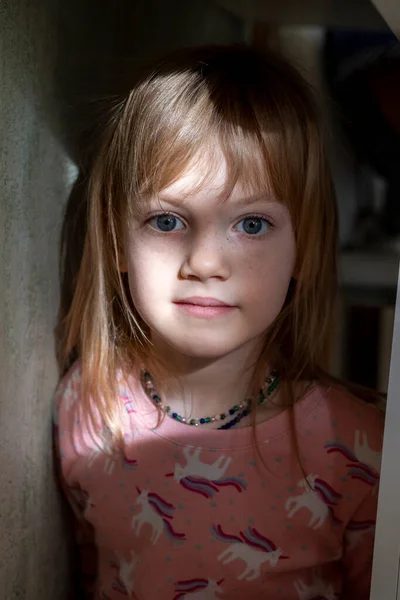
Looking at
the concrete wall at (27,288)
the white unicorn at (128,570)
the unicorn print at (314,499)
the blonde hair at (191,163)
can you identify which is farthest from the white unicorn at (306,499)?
the concrete wall at (27,288)

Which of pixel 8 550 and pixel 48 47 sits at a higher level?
pixel 48 47

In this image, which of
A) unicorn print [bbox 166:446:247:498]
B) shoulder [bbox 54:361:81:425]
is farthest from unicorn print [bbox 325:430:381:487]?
shoulder [bbox 54:361:81:425]

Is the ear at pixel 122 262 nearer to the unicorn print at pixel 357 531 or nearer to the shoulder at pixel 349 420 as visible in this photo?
the shoulder at pixel 349 420

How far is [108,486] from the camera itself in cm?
94

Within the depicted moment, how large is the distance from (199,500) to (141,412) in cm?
13

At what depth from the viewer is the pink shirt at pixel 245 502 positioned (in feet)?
2.91

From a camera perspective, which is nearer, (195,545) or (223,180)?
(223,180)

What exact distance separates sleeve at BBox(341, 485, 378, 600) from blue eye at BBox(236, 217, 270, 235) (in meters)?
0.33

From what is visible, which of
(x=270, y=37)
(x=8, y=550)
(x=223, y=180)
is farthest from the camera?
(x=270, y=37)

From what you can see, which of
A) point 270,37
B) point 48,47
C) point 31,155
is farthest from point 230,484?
point 270,37

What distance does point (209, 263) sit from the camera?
2.61ft

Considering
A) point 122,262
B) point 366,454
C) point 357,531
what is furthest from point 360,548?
point 122,262

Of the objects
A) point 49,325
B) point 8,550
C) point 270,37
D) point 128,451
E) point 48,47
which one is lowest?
point 8,550

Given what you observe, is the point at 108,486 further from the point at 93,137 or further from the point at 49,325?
the point at 93,137
